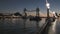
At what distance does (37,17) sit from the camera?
147500 mm

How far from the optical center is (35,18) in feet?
494

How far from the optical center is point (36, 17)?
146750 mm

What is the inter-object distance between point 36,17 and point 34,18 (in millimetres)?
5509

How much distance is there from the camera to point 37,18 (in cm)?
14950

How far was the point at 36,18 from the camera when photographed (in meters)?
A: 150

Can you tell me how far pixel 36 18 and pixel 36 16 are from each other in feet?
10.8

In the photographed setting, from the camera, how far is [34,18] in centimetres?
15200

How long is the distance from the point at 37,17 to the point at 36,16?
124 cm

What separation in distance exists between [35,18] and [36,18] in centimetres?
108

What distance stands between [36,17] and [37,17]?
1110 mm

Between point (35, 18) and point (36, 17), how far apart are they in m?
4.02

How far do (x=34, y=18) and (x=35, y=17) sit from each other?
5356mm
